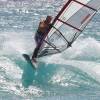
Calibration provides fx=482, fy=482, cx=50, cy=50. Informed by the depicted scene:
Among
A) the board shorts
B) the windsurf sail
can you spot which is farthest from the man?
the windsurf sail

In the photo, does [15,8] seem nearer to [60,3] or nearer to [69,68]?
[60,3]

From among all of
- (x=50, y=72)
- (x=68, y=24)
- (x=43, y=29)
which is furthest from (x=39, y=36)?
(x=50, y=72)

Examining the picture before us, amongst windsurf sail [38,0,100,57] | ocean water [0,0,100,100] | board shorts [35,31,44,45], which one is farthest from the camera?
ocean water [0,0,100,100]

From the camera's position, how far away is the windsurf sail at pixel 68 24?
13.7m

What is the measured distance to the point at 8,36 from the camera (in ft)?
78.2

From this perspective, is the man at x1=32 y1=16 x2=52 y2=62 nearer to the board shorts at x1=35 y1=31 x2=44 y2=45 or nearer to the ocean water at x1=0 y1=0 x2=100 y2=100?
the board shorts at x1=35 y1=31 x2=44 y2=45

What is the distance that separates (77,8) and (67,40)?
153 centimetres

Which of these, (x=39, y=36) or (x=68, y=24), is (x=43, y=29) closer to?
(x=39, y=36)

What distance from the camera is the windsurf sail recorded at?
13.7m

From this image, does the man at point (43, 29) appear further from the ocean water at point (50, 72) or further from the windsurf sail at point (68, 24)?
the ocean water at point (50, 72)

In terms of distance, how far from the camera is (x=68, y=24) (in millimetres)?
14547

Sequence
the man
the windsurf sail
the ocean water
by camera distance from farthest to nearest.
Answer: the ocean water, the man, the windsurf sail

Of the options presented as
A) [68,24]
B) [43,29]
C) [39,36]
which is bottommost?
[39,36]

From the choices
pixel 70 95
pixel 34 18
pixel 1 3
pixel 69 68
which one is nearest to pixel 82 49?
Answer: pixel 69 68
